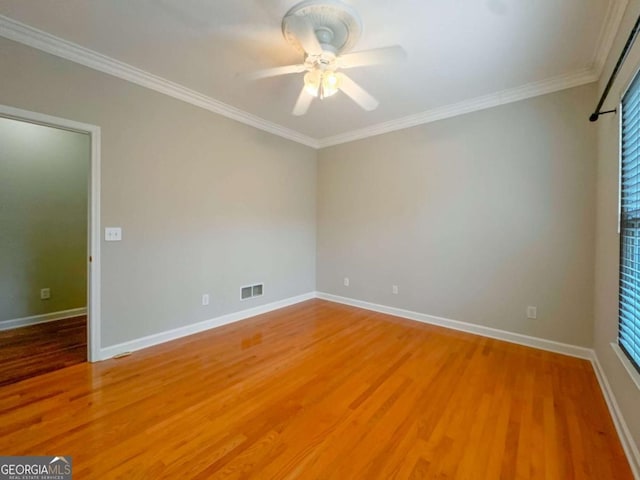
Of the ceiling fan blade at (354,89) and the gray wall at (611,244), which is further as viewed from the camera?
the ceiling fan blade at (354,89)

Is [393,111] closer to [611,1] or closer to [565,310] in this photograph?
[611,1]

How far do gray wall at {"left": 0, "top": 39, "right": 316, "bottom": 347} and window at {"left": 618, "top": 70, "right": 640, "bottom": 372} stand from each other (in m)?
3.50

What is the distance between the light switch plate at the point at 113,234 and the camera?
8.11ft

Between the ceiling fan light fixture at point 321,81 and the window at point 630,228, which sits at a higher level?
the ceiling fan light fixture at point 321,81

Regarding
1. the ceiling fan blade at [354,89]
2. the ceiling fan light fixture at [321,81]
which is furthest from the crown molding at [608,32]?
the ceiling fan light fixture at [321,81]

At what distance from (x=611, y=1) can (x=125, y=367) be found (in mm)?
4485

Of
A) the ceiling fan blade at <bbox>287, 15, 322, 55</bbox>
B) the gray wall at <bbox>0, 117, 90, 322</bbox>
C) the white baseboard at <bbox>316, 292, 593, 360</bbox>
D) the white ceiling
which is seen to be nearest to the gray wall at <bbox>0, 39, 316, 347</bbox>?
the white ceiling

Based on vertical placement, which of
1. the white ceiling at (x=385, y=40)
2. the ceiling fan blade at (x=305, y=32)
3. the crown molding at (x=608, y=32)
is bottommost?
the ceiling fan blade at (x=305, y=32)

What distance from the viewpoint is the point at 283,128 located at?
3988 millimetres

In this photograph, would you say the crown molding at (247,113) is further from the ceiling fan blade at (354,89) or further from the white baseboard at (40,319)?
the white baseboard at (40,319)

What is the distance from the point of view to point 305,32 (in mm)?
1661

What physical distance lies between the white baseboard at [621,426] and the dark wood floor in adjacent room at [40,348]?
3.92 m

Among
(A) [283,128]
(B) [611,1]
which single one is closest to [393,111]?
(A) [283,128]

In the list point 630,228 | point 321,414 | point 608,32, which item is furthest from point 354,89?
point 321,414
